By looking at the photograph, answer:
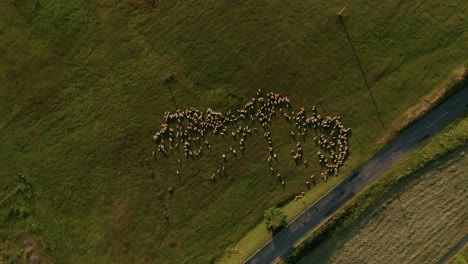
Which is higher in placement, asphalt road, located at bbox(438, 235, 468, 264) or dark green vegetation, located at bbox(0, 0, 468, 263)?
dark green vegetation, located at bbox(0, 0, 468, 263)

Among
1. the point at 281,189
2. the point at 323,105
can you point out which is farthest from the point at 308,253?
the point at 323,105

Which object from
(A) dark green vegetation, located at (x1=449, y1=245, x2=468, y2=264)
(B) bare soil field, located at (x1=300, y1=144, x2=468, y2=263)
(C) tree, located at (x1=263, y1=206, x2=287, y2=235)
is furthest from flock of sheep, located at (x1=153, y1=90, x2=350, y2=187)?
(A) dark green vegetation, located at (x1=449, y1=245, x2=468, y2=264)

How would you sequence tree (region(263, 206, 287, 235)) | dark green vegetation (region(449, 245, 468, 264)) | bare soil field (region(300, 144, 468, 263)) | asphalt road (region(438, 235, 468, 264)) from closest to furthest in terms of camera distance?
tree (region(263, 206, 287, 235)), bare soil field (region(300, 144, 468, 263)), dark green vegetation (region(449, 245, 468, 264)), asphalt road (region(438, 235, 468, 264))

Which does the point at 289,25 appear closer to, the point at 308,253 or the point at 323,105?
the point at 323,105

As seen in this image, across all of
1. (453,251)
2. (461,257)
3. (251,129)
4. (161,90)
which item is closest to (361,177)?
(251,129)

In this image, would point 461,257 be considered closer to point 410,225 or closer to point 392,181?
point 410,225

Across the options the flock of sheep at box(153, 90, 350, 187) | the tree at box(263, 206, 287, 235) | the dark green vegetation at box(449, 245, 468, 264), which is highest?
the flock of sheep at box(153, 90, 350, 187)

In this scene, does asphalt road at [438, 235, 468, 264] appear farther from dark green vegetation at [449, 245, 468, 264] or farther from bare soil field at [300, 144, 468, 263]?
bare soil field at [300, 144, 468, 263]

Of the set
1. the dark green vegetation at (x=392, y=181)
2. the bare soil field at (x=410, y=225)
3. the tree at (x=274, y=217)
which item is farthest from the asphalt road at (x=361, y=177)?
the bare soil field at (x=410, y=225)
